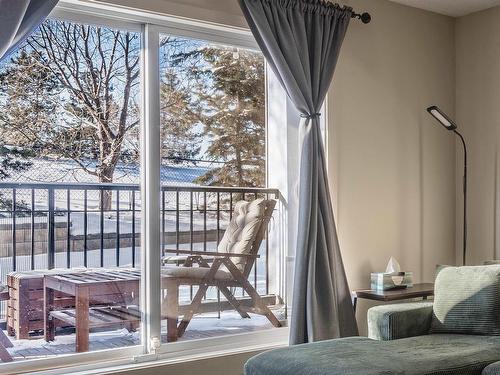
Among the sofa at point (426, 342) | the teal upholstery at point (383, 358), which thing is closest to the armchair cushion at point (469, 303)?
the sofa at point (426, 342)

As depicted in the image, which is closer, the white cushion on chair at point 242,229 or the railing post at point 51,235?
the railing post at point 51,235

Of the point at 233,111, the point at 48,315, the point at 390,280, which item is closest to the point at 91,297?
the point at 48,315

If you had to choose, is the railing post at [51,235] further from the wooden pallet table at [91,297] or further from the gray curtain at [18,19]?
the gray curtain at [18,19]

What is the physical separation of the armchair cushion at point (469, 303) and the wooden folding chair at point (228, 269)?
1052mm

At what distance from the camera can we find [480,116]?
488 cm

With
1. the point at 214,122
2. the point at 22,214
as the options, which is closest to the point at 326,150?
the point at 214,122

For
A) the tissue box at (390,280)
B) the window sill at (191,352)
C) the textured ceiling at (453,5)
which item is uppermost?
the textured ceiling at (453,5)

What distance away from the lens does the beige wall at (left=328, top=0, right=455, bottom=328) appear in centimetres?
441

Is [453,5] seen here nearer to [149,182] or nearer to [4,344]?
[149,182]

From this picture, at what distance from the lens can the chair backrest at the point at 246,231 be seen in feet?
13.2

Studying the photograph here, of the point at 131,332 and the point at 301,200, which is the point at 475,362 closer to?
the point at 301,200

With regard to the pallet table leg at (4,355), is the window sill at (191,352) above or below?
below

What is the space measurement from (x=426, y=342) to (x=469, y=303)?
0.39 m

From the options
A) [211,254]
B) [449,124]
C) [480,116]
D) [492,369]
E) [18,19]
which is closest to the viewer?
[492,369]
